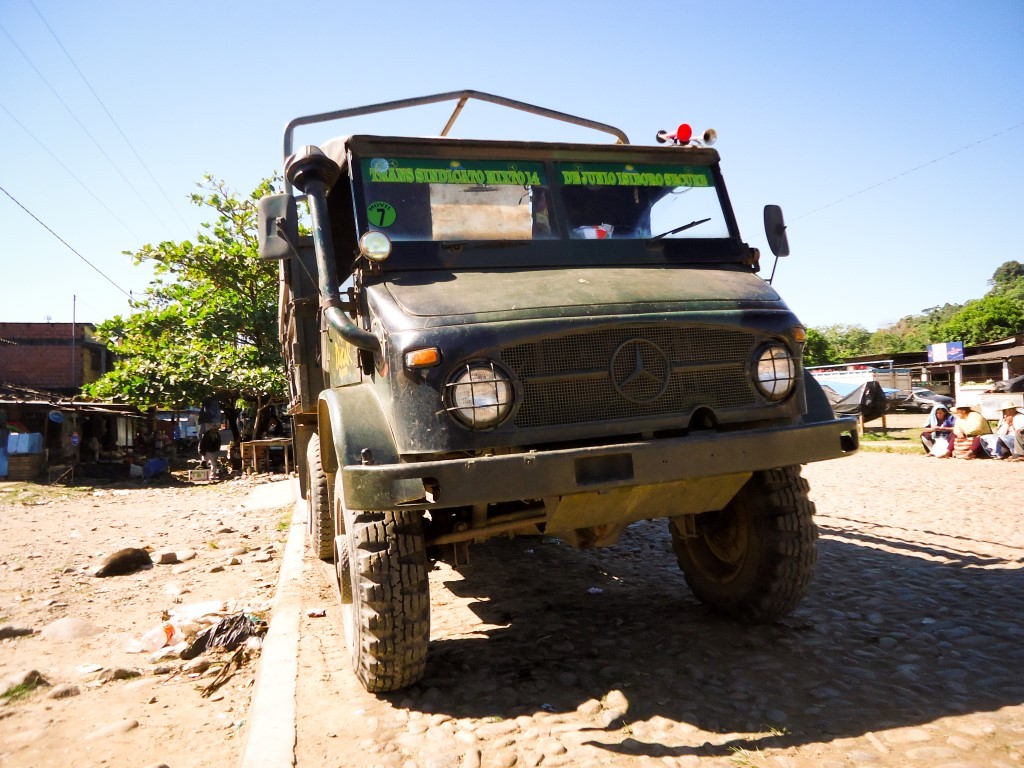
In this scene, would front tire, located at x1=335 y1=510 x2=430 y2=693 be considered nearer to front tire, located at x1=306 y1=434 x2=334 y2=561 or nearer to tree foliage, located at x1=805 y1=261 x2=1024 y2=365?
front tire, located at x1=306 y1=434 x2=334 y2=561

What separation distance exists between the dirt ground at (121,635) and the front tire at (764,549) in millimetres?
2598

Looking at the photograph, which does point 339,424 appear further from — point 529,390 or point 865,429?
point 865,429

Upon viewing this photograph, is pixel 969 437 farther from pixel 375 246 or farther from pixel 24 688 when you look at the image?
pixel 24 688

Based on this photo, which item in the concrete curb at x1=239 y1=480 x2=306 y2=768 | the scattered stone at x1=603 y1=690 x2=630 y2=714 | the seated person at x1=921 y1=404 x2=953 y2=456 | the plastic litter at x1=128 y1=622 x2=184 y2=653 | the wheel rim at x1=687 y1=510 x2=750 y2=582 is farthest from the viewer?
the seated person at x1=921 y1=404 x2=953 y2=456

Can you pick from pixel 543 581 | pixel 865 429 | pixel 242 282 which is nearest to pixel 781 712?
pixel 543 581

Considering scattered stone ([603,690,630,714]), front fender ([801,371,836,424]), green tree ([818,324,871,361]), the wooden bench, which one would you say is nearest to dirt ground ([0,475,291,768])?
scattered stone ([603,690,630,714])

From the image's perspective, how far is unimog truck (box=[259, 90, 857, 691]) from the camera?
9.54 ft

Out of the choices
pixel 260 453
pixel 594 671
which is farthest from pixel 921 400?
pixel 594 671

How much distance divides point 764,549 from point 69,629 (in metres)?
4.52

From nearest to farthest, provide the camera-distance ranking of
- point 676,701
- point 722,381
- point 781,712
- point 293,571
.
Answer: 1. point 781,712
2. point 676,701
3. point 722,381
4. point 293,571

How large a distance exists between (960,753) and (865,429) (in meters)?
23.1

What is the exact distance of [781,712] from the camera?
2836 millimetres

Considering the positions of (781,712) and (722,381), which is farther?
(722,381)

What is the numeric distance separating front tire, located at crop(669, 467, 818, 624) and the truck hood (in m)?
1.00
